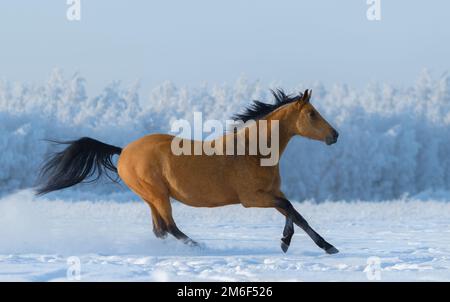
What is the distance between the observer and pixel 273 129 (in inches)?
269

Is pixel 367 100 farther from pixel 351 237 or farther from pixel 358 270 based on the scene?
pixel 358 270

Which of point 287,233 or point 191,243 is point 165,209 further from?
point 287,233

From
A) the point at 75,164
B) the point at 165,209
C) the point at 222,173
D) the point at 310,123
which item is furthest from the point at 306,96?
the point at 75,164

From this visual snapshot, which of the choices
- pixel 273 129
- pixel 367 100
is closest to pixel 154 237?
pixel 273 129

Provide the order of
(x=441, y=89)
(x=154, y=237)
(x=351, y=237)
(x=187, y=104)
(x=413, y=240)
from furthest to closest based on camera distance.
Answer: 1. (x=441, y=89)
2. (x=187, y=104)
3. (x=351, y=237)
4. (x=413, y=240)
5. (x=154, y=237)

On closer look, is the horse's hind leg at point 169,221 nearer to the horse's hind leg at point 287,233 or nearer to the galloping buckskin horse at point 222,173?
the galloping buckskin horse at point 222,173

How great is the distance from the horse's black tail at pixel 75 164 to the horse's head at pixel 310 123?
97.6 inches

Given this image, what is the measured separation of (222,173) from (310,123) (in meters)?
1.14

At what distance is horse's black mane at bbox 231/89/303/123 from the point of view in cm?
706

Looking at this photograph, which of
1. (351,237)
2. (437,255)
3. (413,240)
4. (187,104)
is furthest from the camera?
(187,104)

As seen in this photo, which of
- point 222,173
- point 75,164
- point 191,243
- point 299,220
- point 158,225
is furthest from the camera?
point 75,164

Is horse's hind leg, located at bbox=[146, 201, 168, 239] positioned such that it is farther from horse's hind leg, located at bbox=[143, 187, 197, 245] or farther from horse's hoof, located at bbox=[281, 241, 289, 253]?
horse's hoof, located at bbox=[281, 241, 289, 253]

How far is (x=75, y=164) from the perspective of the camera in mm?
7781

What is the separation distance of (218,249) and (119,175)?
1.54m
